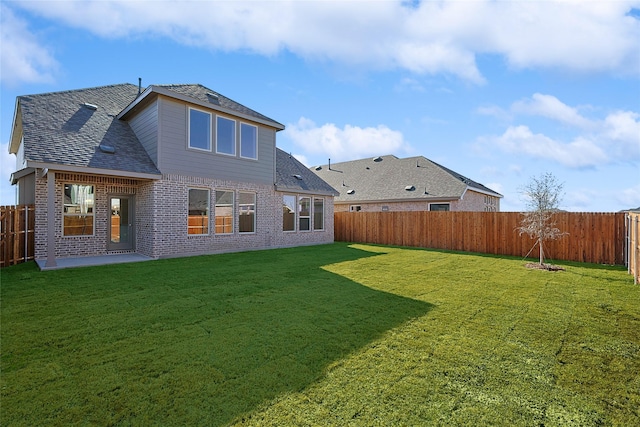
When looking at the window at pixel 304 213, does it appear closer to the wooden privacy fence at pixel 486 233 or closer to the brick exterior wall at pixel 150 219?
the wooden privacy fence at pixel 486 233

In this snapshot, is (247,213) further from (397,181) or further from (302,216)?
(397,181)

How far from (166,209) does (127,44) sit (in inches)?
209

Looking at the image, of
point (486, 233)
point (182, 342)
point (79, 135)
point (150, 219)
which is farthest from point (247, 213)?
point (486, 233)

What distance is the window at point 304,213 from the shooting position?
1510cm

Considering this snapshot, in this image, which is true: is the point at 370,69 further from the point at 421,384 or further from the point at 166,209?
the point at 421,384

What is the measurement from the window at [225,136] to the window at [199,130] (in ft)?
1.22

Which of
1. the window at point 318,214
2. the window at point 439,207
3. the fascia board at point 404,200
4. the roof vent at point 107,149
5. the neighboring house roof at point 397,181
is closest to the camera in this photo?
the roof vent at point 107,149

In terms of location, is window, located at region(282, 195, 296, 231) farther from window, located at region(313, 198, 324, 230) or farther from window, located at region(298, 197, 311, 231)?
window, located at region(313, 198, 324, 230)

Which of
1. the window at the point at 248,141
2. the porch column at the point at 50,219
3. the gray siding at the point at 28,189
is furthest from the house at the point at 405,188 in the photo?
the porch column at the point at 50,219

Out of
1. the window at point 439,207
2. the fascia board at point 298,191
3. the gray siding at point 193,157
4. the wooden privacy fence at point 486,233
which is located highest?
the gray siding at point 193,157

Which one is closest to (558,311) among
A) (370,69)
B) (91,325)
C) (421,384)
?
(421,384)

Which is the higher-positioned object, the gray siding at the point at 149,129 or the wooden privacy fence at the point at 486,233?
the gray siding at the point at 149,129

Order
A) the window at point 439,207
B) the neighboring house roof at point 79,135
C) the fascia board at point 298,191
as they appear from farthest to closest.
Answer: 1. the window at point 439,207
2. the fascia board at point 298,191
3. the neighboring house roof at point 79,135

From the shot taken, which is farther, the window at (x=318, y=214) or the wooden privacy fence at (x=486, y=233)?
the window at (x=318, y=214)
